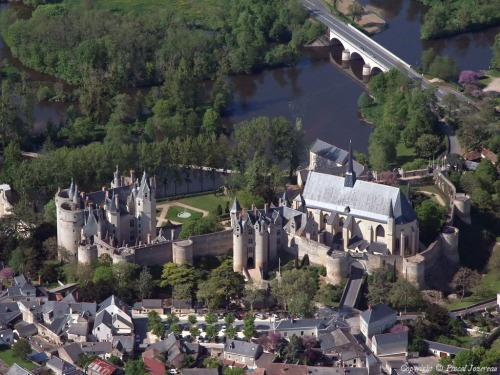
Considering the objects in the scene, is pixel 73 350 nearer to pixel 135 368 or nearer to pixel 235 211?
pixel 135 368

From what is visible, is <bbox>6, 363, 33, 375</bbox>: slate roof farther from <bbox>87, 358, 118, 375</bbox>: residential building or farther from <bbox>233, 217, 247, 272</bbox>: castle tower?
<bbox>233, 217, 247, 272</bbox>: castle tower

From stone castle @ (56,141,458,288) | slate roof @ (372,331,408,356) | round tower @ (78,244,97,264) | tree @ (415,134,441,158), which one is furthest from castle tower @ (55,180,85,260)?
tree @ (415,134,441,158)

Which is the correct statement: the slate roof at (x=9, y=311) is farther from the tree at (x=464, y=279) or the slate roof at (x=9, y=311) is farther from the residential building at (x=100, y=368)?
the tree at (x=464, y=279)

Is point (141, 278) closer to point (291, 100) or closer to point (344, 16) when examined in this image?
point (291, 100)

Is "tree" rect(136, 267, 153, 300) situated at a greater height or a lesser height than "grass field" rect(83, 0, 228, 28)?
greater

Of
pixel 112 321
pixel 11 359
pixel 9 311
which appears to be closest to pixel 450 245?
pixel 112 321

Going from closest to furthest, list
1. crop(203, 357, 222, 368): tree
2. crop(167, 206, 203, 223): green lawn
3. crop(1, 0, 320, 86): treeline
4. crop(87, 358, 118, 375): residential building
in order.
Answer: crop(87, 358, 118, 375): residential building → crop(203, 357, 222, 368): tree → crop(167, 206, 203, 223): green lawn → crop(1, 0, 320, 86): treeline
